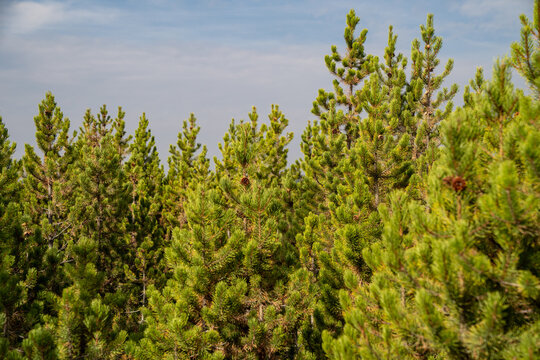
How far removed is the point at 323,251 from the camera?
29.7ft

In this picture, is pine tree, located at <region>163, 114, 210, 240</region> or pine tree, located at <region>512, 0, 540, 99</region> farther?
pine tree, located at <region>163, 114, 210, 240</region>

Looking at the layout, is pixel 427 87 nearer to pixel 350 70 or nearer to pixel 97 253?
pixel 350 70

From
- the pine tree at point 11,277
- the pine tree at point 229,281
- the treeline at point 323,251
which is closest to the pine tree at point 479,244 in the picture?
the treeline at point 323,251

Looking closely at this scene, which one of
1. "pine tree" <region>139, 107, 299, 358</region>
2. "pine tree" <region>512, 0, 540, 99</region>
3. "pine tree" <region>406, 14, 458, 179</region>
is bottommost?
"pine tree" <region>139, 107, 299, 358</region>

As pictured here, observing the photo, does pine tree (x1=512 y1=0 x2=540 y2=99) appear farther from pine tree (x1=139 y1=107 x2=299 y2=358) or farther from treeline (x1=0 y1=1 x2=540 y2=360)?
pine tree (x1=139 y1=107 x2=299 y2=358)

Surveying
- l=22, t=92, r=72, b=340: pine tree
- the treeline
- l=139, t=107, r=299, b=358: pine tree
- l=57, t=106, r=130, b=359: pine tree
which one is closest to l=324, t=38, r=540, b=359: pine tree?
the treeline

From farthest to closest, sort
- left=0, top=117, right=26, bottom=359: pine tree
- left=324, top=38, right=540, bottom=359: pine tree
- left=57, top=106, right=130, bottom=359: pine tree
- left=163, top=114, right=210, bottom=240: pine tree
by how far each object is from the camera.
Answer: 1. left=163, top=114, right=210, bottom=240: pine tree
2. left=0, top=117, right=26, bottom=359: pine tree
3. left=57, top=106, right=130, bottom=359: pine tree
4. left=324, top=38, right=540, bottom=359: pine tree

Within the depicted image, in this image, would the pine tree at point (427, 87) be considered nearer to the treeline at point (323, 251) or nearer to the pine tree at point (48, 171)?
the treeline at point (323, 251)

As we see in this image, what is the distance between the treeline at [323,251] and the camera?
10.8ft

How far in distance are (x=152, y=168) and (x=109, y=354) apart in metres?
16.7

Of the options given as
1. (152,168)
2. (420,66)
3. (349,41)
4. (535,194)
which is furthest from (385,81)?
(535,194)

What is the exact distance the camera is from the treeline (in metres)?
3.30

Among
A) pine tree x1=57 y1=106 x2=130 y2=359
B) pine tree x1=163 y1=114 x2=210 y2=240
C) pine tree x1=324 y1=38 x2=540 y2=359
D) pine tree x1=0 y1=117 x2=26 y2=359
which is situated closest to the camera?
pine tree x1=324 y1=38 x2=540 y2=359

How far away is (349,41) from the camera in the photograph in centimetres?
1531
